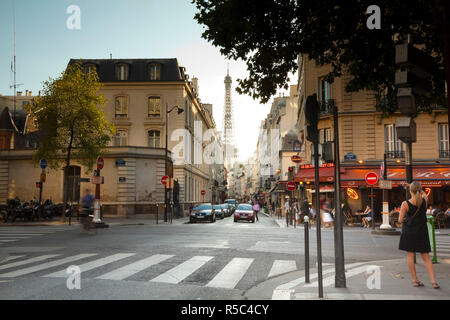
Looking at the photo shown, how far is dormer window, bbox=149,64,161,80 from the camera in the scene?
43.1 meters

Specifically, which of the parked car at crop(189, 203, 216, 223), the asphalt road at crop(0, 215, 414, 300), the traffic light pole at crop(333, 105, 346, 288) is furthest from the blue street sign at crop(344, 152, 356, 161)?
the traffic light pole at crop(333, 105, 346, 288)

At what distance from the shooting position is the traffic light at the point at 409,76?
5.08 meters

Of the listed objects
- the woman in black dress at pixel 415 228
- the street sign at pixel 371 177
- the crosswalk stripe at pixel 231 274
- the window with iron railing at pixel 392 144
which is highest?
the window with iron railing at pixel 392 144

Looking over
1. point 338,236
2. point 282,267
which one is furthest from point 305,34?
point 282,267

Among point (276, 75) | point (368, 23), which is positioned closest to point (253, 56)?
point (276, 75)

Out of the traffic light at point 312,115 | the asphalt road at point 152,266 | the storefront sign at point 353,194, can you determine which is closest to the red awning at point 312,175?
the storefront sign at point 353,194

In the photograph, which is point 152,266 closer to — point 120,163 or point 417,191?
point 417,191

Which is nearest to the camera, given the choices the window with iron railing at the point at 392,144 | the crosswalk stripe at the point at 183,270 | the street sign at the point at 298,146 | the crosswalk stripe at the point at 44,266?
the crosswalk stripe at the point at 183,270

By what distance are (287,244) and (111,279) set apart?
7728mm

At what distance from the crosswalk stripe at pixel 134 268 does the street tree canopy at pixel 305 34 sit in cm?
445

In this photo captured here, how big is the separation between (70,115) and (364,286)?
2231 centimetres

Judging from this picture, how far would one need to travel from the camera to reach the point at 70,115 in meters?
25.2

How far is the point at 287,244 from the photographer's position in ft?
45.2

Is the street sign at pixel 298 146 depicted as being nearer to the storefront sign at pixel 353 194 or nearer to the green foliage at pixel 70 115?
the storefront sign at pixel 353 194
